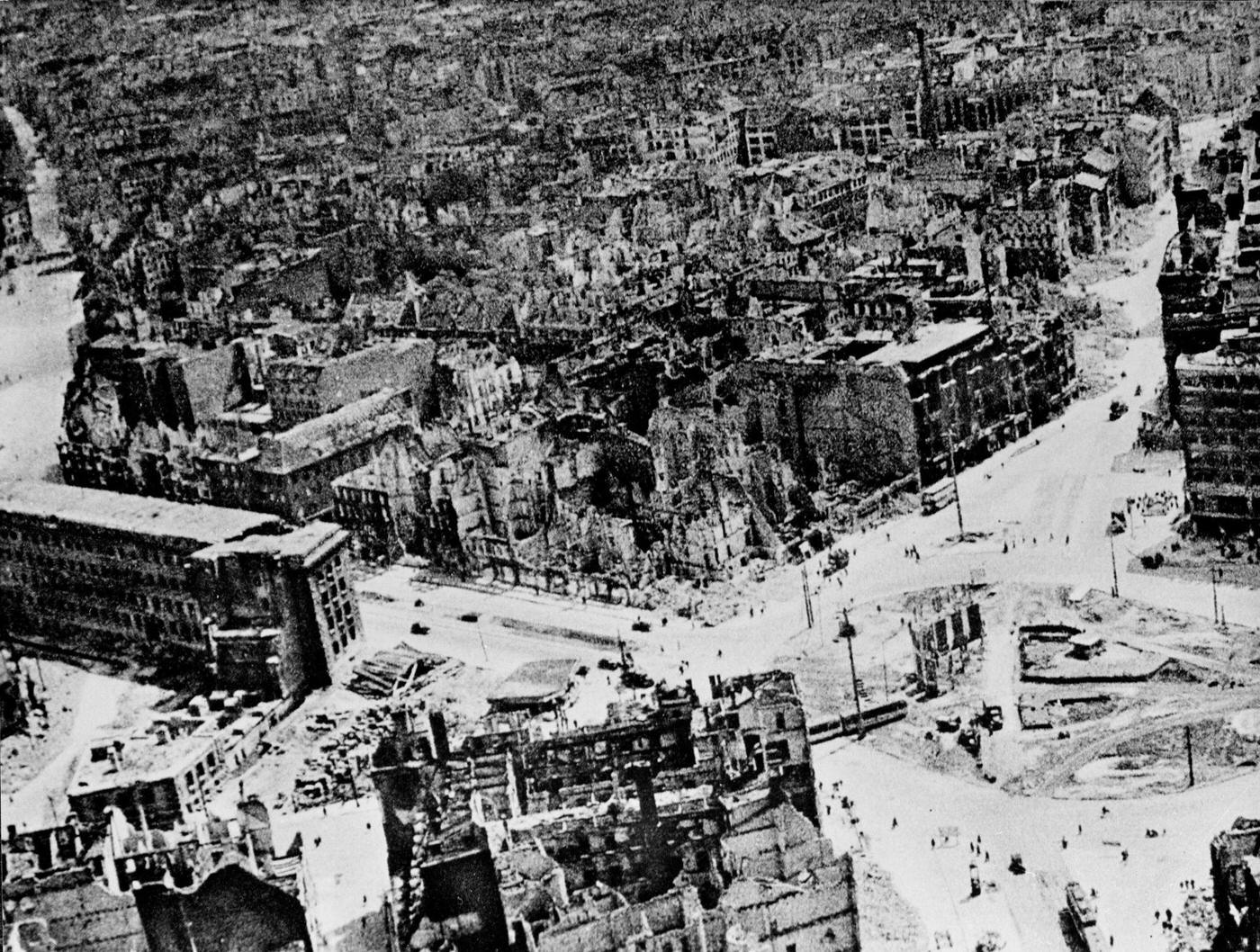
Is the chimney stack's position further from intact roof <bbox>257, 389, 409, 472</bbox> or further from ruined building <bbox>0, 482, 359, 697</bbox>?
intact roof <bbox>257, 389, 409, 472</bbox>

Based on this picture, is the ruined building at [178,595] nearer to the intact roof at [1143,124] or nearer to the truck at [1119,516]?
the truck at [1119,516]

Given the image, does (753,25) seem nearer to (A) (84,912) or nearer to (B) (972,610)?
(B) (972,610)

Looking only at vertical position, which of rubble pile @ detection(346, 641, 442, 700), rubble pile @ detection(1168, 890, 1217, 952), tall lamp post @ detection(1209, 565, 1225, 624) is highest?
rubble pile @ detection(346, 641, 442, 700)

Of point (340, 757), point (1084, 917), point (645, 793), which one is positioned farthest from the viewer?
point (340, 757)

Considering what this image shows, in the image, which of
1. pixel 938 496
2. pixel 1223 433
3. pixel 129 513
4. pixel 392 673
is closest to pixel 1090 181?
pixel 1223 433

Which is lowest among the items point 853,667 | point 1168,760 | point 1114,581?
point 1168,760

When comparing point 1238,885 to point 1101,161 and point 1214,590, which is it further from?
point 1101,161

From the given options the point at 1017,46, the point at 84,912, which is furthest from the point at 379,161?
the point at 84,912

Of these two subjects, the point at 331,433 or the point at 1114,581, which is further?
the point at 331,433

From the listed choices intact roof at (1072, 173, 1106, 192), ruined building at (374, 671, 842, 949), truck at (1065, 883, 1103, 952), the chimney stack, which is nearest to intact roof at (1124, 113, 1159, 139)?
intact roof at (1072, 173, 1106, 192)
